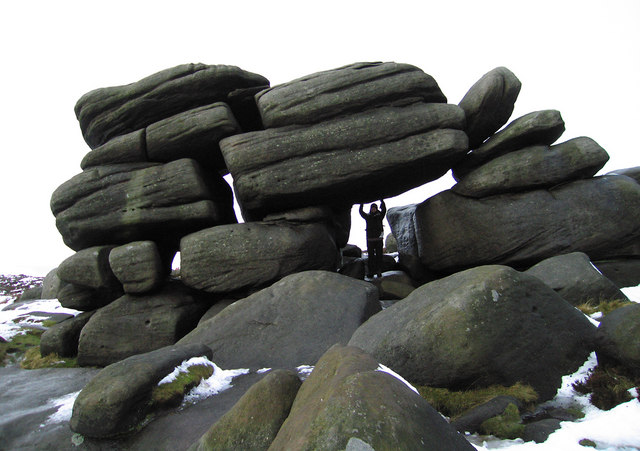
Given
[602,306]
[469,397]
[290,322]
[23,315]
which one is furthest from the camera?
[23,315]

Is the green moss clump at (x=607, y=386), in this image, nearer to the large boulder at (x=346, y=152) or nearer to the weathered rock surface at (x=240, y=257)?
the large boulder at (x=346, y=152)

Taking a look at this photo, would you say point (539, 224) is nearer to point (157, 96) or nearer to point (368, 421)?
point (368, 421)

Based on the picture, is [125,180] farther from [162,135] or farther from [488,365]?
[488,365]

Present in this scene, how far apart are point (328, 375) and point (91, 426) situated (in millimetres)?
5464

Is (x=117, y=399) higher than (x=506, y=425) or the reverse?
the reverse

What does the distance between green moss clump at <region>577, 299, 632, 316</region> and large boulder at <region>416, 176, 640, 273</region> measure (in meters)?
6.26

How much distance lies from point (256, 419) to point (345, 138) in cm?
1450

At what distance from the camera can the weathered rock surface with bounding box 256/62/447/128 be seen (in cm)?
1881

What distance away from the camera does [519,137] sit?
1894cm

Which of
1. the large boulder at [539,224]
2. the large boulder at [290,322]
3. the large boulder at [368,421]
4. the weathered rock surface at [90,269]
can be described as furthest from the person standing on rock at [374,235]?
the large boulder at [368,421]

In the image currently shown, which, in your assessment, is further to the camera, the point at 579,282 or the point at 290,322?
the point at 290,322

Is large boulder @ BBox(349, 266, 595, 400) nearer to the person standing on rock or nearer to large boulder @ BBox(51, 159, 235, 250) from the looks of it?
the person standing on rock

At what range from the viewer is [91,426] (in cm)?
787

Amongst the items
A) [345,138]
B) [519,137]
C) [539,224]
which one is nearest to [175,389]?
[345,138]
